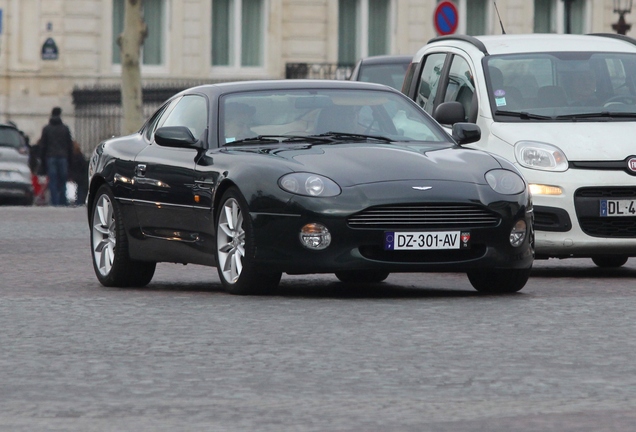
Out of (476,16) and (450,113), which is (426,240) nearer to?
(450,113)

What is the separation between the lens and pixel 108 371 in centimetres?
780

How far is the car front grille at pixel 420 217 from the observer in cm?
1080

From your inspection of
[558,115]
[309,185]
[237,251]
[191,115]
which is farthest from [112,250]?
[558,115]

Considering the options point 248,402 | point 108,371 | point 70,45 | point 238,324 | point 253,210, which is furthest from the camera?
point 70,45

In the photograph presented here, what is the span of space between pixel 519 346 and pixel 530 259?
9.31ft

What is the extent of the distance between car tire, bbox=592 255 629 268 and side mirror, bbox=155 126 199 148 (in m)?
4.29

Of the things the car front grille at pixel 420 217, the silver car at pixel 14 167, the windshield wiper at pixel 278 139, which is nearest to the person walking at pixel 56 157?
the silver car at pixel 14 167

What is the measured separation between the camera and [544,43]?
48.8 ft

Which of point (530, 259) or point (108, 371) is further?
point (530, 259)

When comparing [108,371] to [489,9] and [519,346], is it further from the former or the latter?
[489,9]

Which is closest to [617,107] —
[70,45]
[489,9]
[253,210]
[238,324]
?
[253,210]

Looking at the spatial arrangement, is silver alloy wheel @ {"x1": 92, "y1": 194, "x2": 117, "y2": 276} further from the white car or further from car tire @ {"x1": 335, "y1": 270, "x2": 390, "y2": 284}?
the white car

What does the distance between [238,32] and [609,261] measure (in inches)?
1129

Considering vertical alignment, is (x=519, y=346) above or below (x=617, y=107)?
below
